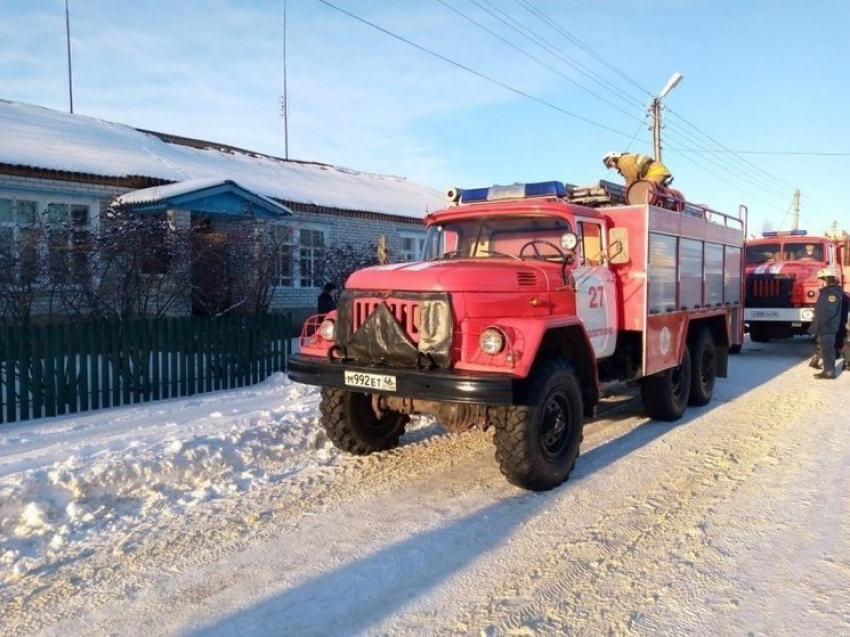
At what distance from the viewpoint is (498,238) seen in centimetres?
653

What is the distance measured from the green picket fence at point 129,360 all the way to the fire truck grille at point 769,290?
10153 millimetres

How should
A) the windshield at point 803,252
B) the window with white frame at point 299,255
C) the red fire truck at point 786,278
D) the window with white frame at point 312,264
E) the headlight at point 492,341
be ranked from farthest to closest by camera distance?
the window with white frame at point 312,264
the windshield at point 803,252
the red fire truck at point 786,278
the window with white frame at point 299,255
the headlight at point 492,341

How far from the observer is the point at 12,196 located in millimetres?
12133

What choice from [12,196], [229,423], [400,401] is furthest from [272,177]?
[400,401]

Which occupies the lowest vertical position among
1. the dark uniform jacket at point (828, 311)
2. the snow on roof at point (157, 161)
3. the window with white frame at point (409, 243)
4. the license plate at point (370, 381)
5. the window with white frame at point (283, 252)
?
the license plate at point (370, 381)

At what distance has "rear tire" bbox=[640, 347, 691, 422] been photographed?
297 inches

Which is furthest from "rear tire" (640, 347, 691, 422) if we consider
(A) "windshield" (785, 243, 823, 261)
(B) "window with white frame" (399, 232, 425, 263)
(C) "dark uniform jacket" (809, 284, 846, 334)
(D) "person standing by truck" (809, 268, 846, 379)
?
(B) "window with white frame" (399, 232, 425, 263)

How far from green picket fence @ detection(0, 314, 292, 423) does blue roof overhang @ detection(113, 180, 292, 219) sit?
336 cm

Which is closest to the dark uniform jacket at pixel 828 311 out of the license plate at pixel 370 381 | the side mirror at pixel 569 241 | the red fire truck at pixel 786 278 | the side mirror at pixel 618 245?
the red fire truck at pixel 786 278

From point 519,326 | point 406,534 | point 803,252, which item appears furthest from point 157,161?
point 803,252

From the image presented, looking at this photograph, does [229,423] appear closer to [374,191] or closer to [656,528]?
[656,528]

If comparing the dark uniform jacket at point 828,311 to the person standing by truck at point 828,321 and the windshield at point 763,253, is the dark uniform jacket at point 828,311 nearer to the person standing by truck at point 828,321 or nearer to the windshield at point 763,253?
the person standing by truck at point 828,321

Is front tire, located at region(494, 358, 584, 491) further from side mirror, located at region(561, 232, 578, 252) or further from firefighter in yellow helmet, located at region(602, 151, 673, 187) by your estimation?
firefighter in yellow helmet, located at region(602, 151, 673, 187)

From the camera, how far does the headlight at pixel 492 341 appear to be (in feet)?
15.8
